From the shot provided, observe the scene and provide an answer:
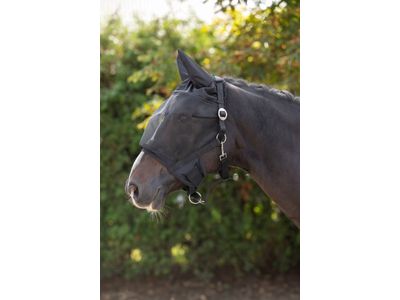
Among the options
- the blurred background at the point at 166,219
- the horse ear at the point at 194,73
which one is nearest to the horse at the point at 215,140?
the horse ear at the point at 194,73

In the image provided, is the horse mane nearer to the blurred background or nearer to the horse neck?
the horse neck

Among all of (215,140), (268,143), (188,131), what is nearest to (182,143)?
(188,131)

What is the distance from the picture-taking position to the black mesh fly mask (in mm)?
2402

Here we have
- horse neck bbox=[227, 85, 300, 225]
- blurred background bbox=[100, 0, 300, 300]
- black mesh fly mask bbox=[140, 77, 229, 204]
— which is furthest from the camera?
blurred background bbox=[100, 0, 300, 300]

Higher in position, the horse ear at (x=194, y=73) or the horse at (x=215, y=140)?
the horse ear at (x=194, y=73)

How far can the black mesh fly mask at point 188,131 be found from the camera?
7.88 ft

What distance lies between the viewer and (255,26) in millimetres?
4348

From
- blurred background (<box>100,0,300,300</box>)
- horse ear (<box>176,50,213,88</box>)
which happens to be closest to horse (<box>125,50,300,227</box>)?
horse ear (<box>176,50,213,88</box>)

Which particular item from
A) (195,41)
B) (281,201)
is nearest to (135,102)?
(195,41)

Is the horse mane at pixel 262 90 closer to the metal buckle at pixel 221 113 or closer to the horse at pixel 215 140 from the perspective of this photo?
the horse at pixel 215 140
